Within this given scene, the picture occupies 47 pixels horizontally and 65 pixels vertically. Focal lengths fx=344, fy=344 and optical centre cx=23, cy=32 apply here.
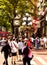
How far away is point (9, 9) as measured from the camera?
47.3 meters

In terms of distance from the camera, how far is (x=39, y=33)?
2404 inches

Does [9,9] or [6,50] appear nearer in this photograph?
[6,50]

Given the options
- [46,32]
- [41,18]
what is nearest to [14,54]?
[46,32]

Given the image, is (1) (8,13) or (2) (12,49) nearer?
(2) (12,49)

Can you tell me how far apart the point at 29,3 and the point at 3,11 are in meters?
3.97

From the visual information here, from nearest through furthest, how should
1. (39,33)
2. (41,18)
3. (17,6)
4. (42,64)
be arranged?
(42,64) → (17,6) → (41,18) → (39,33)

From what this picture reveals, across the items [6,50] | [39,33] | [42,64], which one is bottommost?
[39,33]

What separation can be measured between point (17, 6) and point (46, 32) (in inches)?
277

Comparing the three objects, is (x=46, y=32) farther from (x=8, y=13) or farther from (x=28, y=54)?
(x=28, y=54)

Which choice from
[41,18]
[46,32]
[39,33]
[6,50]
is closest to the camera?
[6,50]

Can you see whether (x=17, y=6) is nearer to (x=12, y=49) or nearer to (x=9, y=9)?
(x=9, y=9)

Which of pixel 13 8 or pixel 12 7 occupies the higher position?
pixel 12 7

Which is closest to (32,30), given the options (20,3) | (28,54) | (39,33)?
(39,33)

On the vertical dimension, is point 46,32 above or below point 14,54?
below
